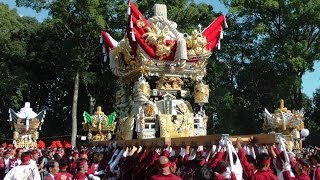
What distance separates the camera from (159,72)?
52.6 feet

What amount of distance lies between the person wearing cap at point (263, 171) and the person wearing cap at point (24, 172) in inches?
157

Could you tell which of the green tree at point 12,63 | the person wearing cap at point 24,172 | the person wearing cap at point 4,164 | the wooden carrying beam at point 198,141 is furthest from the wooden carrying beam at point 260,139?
the green tree at point 12,63

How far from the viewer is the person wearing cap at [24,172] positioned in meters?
8.22

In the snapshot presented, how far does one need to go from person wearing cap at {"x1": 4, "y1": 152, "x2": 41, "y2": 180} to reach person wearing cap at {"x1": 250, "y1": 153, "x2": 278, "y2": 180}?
13.1 feet

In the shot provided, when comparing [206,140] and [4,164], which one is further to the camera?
[4,164]

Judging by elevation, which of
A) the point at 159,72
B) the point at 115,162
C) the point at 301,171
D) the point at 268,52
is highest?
the point at 268,52

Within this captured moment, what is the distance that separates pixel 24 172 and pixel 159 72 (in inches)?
326

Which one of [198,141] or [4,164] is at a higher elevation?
[198,141]

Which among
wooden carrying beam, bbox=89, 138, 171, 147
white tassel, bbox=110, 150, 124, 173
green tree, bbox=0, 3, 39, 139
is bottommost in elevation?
white tassel, bbox=110, 150, 124, 173

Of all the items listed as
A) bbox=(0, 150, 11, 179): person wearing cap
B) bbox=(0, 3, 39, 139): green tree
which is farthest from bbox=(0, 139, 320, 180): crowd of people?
bbox=(0, 3, 39, 139): green tree

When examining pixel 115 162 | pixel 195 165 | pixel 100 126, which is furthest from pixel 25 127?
pixel 195 165

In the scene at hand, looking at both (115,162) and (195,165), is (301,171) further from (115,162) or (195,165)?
(115,162)

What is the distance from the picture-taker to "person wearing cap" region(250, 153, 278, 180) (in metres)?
5.96

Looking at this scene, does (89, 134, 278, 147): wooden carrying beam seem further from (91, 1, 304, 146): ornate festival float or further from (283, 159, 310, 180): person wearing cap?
(91, 1, 304, 146): ornate festival float
